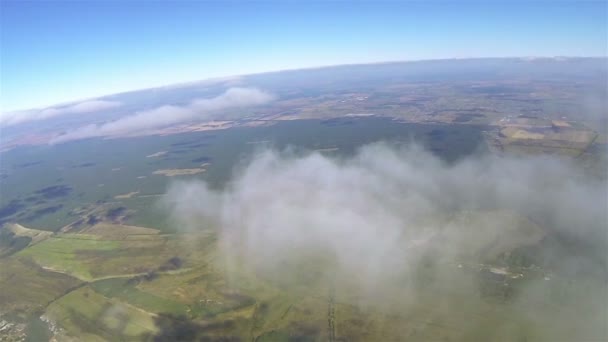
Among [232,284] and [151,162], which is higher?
[151,162]

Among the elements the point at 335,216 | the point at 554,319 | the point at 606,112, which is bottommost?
the point at 554,319

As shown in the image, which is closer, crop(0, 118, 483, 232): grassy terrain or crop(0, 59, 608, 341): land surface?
crop(0, 59, 608, 341): land surface

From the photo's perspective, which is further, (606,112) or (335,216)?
(606,112)

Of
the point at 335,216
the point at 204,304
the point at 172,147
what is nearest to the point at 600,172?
the point at 335,216

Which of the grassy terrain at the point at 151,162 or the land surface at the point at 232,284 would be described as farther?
the grassy terrain at the point at 151,162

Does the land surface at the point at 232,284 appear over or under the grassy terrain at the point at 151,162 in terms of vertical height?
under

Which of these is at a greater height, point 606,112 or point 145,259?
point 606,112

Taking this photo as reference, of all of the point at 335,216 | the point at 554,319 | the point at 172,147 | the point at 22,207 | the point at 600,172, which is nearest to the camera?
the point at 554,319

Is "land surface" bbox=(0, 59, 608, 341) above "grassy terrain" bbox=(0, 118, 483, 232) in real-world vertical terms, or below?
below

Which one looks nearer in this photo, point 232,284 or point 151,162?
point 232,284

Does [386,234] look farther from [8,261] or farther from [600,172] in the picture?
[8,261]

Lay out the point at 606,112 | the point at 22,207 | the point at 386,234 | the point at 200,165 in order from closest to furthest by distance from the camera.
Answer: the point at 386,234, the point at 22,207, the point at 200,165, the point at 606,112
